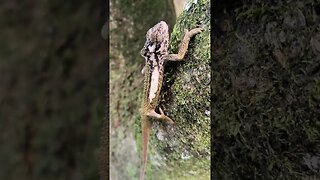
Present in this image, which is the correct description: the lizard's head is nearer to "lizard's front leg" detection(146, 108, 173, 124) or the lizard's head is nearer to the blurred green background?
"lizard's front leg" detection(146, 108, 173, 124)

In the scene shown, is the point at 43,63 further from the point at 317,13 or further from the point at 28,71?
the point at 317,13

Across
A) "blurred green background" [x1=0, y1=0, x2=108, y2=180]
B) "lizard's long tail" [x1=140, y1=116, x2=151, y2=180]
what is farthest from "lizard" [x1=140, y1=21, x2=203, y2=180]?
"blurred green background" [x1=0, y1=0, x2=108, y2=180]

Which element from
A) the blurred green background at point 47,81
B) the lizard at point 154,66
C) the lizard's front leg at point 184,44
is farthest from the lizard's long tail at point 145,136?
the blurred green background at point 47,81

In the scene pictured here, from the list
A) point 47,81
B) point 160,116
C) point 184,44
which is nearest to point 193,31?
point 184,44

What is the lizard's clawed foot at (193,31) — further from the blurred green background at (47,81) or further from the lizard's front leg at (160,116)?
the blurred green background at (47,81)

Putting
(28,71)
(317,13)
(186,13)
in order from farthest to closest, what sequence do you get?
(186,13)
(317,13)
(28,71)

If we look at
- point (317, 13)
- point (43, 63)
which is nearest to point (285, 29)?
point (317, 13)
